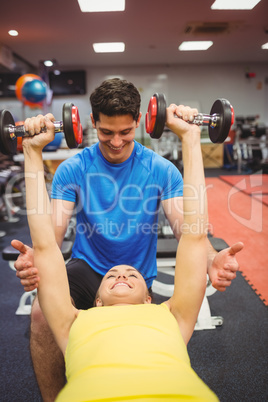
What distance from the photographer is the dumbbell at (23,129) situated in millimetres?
1006

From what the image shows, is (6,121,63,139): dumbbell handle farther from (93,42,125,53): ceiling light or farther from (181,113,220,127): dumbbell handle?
(93,42,125,53): ceiling light

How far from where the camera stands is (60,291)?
1.04 meters

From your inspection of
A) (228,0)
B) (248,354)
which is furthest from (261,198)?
(248,354)

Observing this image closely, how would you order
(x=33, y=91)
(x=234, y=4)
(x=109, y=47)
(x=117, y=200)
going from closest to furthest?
(x=117, y=200)
(x=234, y=4)
(x=33, y=91)
(x=109, y=47)

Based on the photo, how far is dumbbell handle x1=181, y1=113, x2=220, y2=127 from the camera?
98cm

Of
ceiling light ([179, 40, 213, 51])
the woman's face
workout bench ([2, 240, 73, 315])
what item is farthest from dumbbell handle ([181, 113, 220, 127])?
ceiling light ([179, 40, 213, 51])

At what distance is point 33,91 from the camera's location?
5.00m

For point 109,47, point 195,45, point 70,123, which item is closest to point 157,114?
point 70,123

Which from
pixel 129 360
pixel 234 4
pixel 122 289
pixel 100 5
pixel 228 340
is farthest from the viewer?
pixel 234 4

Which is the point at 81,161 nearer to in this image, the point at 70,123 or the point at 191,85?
the point at 70,123

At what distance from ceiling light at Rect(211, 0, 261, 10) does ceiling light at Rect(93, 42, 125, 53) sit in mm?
2489

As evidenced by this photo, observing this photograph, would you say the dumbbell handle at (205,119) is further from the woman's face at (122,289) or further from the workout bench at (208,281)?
the workout bench at (208,281)

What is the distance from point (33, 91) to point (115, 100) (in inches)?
168

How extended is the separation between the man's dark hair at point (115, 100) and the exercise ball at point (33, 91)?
413cm
